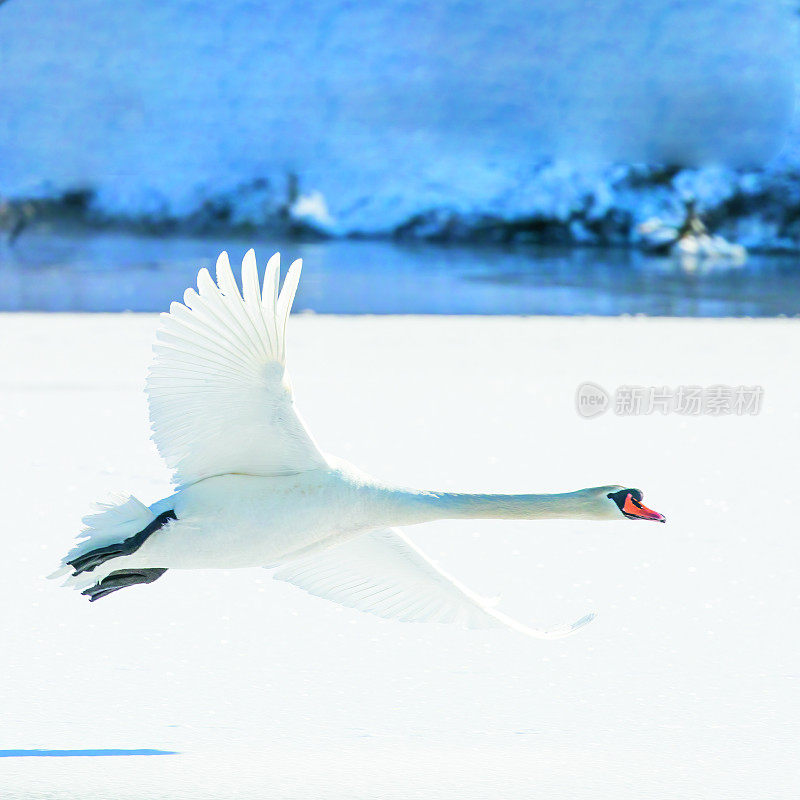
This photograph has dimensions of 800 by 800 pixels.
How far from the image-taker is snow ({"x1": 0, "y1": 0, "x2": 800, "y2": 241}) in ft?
29.3

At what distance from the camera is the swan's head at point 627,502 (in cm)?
182

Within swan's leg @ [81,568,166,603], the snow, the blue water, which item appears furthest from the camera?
the snow

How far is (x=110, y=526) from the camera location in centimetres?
191

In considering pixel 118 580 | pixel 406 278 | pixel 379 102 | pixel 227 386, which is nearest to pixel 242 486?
pixel 227 386

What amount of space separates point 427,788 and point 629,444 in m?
2.64

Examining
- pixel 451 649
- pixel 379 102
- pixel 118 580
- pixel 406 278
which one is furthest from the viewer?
pixel 379 102

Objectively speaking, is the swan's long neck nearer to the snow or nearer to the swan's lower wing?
the swan's lower wing

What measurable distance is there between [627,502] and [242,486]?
0.54 m

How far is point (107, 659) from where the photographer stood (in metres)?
2.28

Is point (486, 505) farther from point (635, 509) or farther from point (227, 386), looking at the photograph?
point (227, 386)

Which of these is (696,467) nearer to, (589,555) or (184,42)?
(589,555)

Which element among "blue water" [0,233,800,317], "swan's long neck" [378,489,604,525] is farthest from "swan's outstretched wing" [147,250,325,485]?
"blue water" [0,233,800,317]

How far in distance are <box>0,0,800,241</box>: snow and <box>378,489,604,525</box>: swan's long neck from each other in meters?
7.18

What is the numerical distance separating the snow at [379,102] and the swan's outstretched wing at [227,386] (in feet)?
23.3
